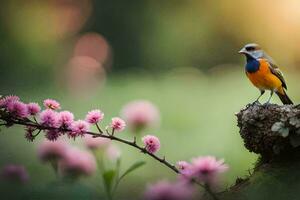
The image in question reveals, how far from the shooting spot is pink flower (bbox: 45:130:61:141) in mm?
1683

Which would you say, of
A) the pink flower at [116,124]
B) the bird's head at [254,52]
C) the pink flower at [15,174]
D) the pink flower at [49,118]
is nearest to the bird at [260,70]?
the bird's head at [254,52]

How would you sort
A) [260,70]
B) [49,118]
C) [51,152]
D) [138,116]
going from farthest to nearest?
[260,70], [138,116], [49,118], [51,152]

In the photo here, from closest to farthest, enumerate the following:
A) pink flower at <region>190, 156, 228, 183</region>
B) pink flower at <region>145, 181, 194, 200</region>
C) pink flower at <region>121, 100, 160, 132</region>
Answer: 1. pink flower at <region>145, 181, 194, 200</region>
2. pink flower at <region>190, 156, 228, 183</region>
3. pink flower at <region>121, 100, 160, 132</region>

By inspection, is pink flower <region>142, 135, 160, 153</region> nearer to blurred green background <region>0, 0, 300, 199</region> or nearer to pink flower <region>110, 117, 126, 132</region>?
pink flower <region>110, 117, 126, 132</region>

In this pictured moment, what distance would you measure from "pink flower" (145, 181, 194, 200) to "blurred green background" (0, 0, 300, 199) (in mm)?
3739

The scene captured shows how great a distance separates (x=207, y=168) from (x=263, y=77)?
1183mm

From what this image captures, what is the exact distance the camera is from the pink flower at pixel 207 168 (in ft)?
4.36

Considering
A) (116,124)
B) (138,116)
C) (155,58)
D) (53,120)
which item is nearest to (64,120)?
(53,120)

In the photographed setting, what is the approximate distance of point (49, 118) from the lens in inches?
66.4

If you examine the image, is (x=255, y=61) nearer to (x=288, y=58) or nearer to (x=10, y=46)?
(x=288, y=58)

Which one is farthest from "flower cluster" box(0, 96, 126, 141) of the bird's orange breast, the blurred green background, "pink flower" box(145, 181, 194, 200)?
the blurred green background

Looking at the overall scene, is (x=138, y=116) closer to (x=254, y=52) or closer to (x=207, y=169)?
(x=254, y=52)

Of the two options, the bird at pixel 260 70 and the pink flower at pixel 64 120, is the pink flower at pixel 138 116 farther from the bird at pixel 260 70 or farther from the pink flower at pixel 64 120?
the bird at pixel 260 70

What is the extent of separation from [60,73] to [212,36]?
217 cm
